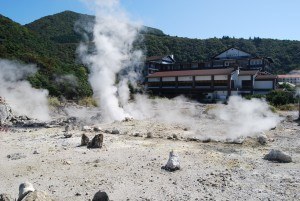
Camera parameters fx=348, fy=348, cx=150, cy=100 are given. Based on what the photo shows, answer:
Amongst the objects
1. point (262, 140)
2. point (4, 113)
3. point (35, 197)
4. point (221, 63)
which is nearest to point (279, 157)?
point (262, 140)

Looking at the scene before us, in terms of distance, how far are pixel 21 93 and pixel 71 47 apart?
2667cm

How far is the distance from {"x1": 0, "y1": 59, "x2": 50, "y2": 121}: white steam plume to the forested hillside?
151 cm

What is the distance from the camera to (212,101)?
4075cm

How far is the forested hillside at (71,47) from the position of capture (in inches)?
1303

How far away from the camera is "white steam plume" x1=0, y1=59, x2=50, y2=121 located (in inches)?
919

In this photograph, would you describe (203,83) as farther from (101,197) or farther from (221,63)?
(101,197)

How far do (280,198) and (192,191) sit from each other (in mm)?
2055

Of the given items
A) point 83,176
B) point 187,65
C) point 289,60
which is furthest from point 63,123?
point 289,60

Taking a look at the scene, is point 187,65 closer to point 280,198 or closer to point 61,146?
point 61,146

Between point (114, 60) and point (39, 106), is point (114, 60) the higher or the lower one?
the higher one

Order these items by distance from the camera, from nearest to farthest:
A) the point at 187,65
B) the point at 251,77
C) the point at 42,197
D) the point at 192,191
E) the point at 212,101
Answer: the point at 42,197
the point at 192,191
the point at 212,101
the point at 251,77
the point at 187,65

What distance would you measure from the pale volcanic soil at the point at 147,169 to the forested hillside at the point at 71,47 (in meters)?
17.8

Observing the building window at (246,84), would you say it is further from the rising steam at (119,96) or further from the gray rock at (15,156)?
the gray rock at (15,156)

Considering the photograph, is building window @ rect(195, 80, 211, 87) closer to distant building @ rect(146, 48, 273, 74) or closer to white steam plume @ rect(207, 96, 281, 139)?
distant building @ rect(146, 48, 273, 74)
